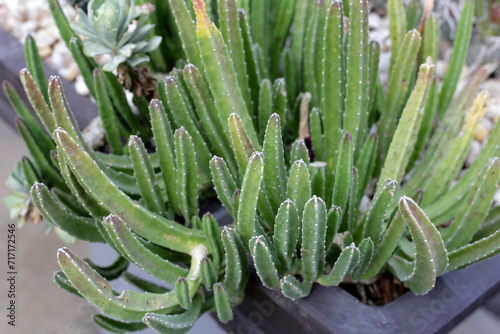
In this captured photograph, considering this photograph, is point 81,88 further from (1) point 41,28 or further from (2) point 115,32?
(2) point 115,32

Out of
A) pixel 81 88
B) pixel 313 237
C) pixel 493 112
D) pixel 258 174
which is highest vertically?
pixel 258 174

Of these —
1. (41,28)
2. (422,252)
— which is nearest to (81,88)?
(41,28)

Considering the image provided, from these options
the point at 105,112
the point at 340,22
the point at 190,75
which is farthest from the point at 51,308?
the point at 340,22

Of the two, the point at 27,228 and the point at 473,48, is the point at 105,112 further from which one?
the point at 473,48

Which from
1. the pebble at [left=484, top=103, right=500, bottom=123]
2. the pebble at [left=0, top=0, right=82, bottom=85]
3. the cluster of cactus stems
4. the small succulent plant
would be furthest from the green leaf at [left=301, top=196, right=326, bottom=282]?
the pebble at [left=0, top=0, right=82, bottom=85]

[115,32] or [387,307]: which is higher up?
[115,32]

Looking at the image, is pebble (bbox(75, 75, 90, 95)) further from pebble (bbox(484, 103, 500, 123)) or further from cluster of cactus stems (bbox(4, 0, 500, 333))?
pebble (bbox(484, 103, 500, 123))
